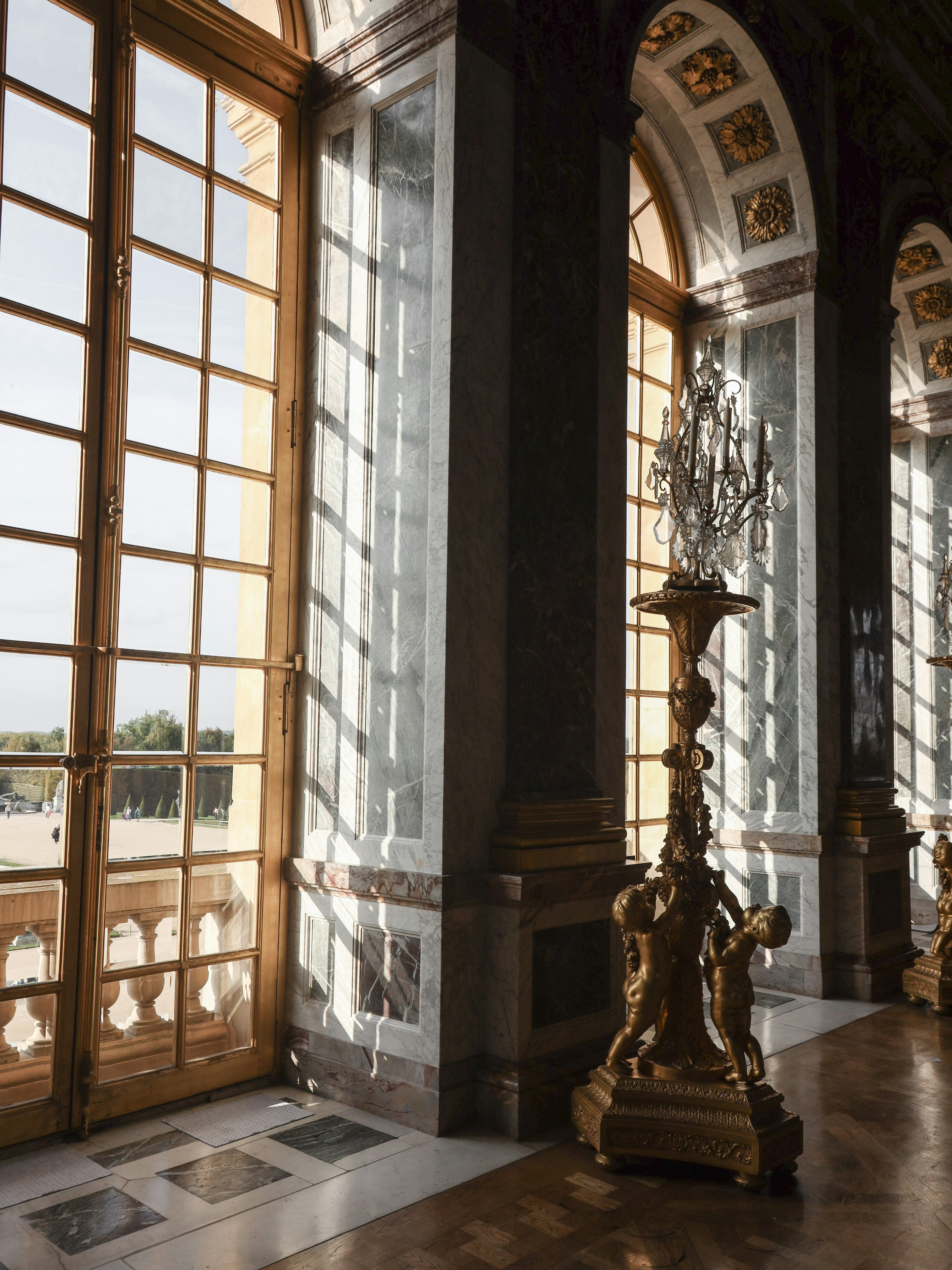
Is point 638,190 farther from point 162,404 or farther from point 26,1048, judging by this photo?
point 26,1048

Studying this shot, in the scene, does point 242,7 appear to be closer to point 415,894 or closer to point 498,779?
point 498,779

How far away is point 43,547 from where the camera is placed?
3.82 m

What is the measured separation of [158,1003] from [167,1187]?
869mm

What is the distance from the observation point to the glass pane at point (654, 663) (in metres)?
6.99

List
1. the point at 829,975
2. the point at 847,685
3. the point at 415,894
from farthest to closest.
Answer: the point at 847,685, the point at 829,975, the point at 415,894

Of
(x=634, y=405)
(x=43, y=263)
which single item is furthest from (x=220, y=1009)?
(x=634, y=405)

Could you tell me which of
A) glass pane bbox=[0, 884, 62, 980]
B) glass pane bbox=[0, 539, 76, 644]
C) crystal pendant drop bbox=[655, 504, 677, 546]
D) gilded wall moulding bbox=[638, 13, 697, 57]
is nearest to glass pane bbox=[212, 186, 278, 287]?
glass pane bbox=[0, 539, 76, 644]

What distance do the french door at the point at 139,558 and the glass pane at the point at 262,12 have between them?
1.37ft


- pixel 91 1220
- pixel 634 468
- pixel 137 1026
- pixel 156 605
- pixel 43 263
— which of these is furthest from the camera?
pixel 634 468

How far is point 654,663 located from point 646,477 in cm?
124

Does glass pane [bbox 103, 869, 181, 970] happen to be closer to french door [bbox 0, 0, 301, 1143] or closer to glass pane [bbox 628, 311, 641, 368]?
french door [bbox 0, 0, 301, 1143]

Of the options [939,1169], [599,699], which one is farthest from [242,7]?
[939,1169]

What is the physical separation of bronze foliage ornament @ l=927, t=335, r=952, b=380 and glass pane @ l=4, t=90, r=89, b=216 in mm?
7886

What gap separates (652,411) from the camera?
7117 mm
